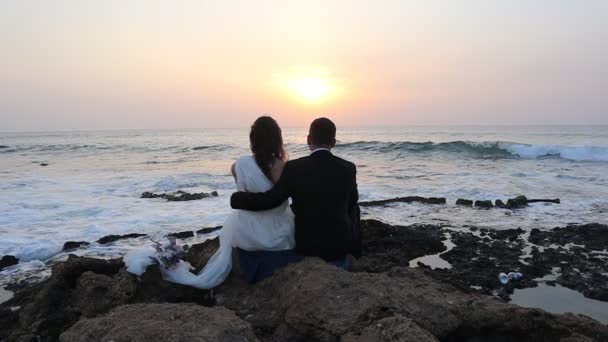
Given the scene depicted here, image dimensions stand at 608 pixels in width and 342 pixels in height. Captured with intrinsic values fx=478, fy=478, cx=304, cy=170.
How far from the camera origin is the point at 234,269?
4641mm

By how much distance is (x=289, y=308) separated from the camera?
3.55 meters

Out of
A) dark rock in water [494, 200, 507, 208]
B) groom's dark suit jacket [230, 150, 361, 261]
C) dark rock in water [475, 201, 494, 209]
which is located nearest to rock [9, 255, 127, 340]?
groom's dark suit jacket [230, 150, 361, 261]

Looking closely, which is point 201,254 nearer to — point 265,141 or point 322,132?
point 265,141

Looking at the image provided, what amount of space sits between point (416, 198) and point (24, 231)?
9339 mm

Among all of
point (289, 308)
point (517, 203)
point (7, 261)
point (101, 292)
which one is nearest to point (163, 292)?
point (101, 292)

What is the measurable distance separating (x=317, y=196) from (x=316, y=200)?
0.04m

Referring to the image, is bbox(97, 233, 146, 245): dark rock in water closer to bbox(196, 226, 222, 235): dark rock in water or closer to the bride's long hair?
bbox(196, 226, 222, 235): dark rock in water

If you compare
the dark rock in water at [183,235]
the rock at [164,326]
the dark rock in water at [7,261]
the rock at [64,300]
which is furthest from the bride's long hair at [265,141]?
the dark rock in water at [183,235]

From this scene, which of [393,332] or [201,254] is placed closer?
[393,332]

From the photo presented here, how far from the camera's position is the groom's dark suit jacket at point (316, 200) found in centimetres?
417

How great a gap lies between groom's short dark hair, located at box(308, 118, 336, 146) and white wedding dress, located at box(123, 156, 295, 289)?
580 millimetres

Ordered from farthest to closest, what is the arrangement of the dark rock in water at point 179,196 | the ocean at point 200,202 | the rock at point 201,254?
the dark rock in water at point 179,196, the ocean at point 200,202, the rock at point 201,254

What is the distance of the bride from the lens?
4.32 metres

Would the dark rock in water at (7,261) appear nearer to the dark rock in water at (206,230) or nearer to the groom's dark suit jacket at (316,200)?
the dark rock in water at (206,230)
